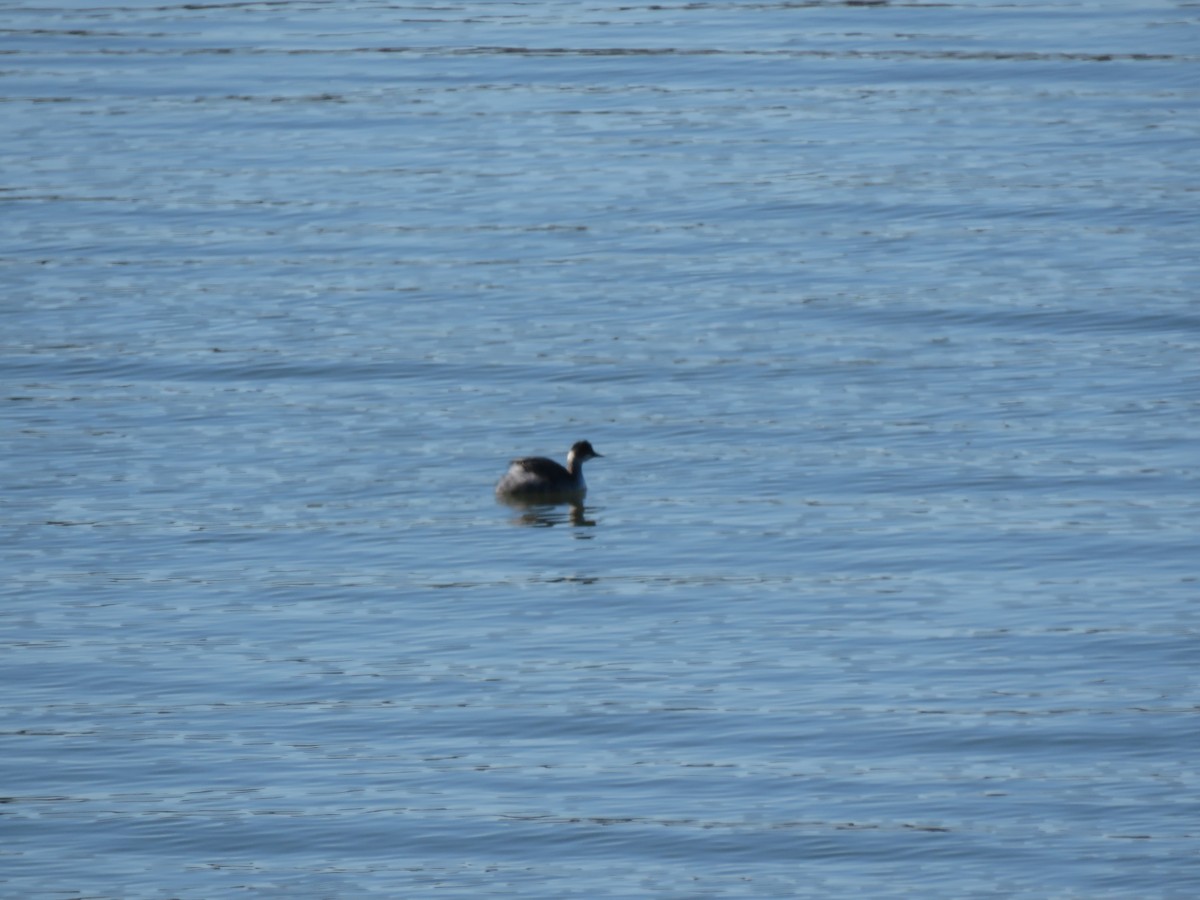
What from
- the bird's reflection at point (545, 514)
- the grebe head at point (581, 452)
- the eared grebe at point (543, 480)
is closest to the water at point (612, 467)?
the bird's reflection at point (545, 514)

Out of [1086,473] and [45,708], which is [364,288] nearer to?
[1086,473]

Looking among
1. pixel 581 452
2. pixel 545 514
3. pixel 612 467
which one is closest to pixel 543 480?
pixel 545 514

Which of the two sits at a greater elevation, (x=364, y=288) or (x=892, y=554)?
(x=364, y=288)

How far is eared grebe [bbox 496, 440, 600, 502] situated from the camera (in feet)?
63.0

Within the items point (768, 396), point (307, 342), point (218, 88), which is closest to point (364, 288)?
point (307, 342)

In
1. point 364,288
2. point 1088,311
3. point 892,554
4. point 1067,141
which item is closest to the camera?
point 892,554

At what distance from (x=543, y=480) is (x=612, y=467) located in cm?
138

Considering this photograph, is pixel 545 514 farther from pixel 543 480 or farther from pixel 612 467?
pixel 612 467

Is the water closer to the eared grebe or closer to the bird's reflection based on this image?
the bird's reflection

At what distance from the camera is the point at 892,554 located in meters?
17.6

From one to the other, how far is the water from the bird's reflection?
0.30ft

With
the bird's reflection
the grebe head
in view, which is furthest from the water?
the grebe head

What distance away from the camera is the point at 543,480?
1919cm

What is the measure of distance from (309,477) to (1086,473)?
6127 millimetres
